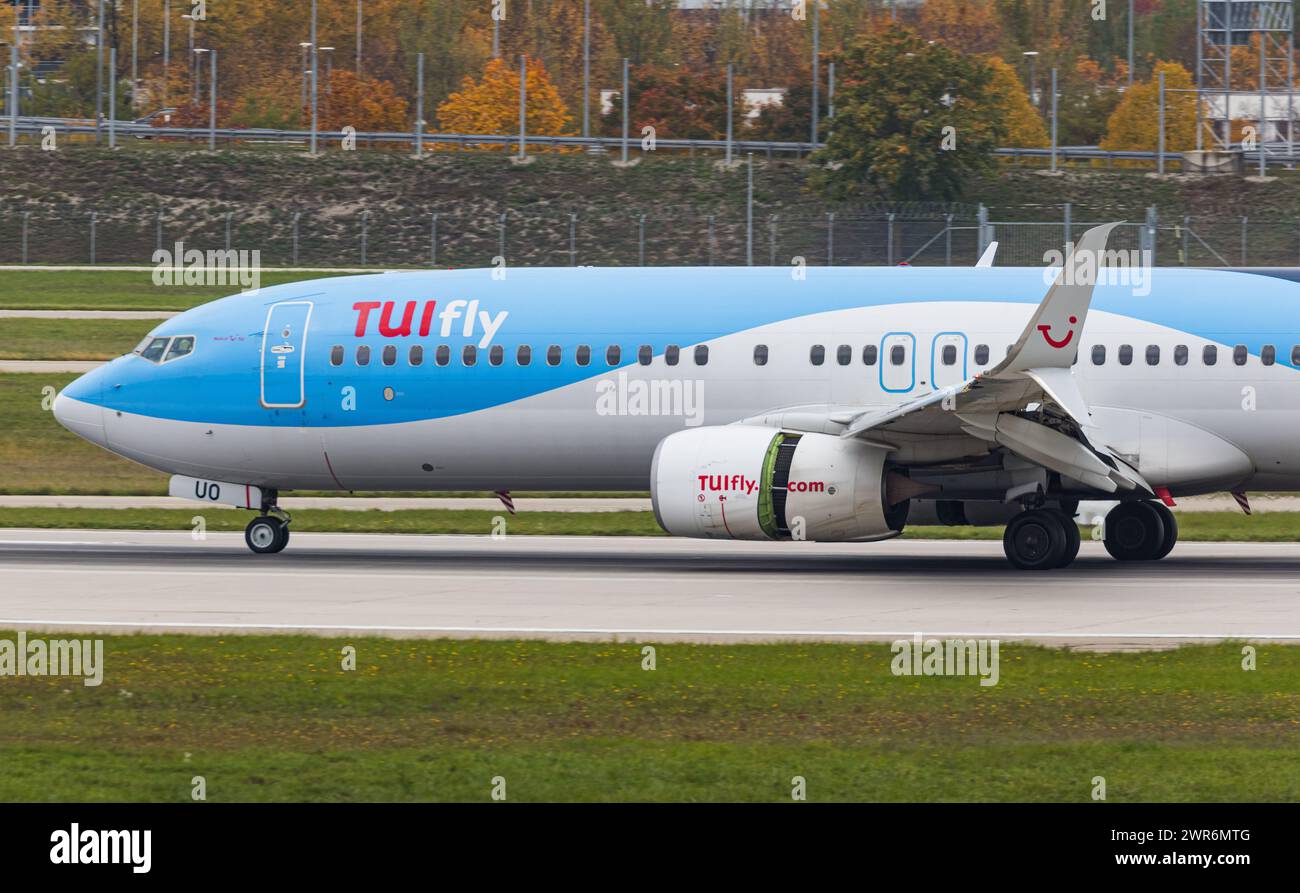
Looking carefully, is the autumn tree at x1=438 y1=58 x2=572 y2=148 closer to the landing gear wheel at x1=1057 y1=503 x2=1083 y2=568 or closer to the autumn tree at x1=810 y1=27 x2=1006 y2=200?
the autumn tree at x1=810 y1=27 x2=1006 y2=200

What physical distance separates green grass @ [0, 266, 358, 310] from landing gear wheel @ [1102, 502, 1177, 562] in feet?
97.9

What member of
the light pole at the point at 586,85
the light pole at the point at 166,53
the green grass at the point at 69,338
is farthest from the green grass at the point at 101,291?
the light pole at the point at 166,53

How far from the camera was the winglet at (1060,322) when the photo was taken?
1927cm

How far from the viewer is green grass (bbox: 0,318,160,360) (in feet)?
138

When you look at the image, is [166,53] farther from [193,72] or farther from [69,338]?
[69,338]

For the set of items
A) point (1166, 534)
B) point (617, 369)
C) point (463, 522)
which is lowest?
point (463, 522)

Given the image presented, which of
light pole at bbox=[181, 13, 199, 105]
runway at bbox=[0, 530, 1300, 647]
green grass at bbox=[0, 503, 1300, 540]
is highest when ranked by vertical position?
light pole at bbox=[181, 13, 199, 105]

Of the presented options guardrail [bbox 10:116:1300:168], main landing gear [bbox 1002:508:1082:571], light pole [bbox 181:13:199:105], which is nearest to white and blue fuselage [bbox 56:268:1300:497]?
main landing gear [bbox 1002:508:1082:571]

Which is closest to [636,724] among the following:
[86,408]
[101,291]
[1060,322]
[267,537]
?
[1060,322]

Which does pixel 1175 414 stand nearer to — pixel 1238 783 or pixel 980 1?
pixel 1238 783

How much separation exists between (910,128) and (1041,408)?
37744mm

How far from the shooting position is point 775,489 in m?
20.6

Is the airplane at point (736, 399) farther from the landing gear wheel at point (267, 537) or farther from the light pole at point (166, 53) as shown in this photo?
the light pole at point (166, 53)

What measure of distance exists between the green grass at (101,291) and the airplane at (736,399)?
79.2ft
